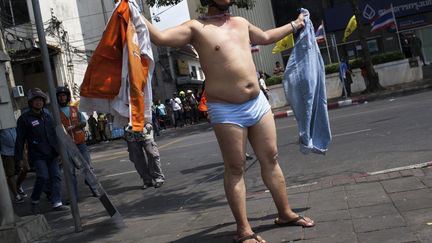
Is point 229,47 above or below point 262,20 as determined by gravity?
below

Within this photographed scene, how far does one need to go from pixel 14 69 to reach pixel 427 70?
1981 cm

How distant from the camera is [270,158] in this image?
433 centimetres

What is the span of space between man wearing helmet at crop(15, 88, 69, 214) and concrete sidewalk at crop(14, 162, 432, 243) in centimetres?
A: 99

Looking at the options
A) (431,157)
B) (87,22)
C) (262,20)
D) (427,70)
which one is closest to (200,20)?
(431,157)

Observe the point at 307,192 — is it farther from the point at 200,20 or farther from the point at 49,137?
the point at 49,137

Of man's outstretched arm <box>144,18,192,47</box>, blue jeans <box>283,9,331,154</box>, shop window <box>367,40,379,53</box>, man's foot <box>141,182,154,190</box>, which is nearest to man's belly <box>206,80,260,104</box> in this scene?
man's outstretched arm <box>144,18,192,47</box>

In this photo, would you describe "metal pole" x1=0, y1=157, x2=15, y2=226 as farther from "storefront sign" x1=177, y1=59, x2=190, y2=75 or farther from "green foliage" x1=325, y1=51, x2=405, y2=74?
"storefront sign" x1=177, y1=59, x2=190, y2=75

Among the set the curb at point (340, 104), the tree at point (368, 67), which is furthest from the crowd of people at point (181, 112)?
the tree at point (368, 67)

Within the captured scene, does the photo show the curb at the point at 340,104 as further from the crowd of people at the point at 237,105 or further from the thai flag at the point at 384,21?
the crowd of people at the point at 237,105

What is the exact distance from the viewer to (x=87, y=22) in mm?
31484

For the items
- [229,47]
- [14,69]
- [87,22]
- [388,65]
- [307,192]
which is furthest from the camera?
[87,22]

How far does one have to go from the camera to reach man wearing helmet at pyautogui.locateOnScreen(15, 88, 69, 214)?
771 cm

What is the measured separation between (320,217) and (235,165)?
96cm

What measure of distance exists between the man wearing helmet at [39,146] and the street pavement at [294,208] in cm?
34
